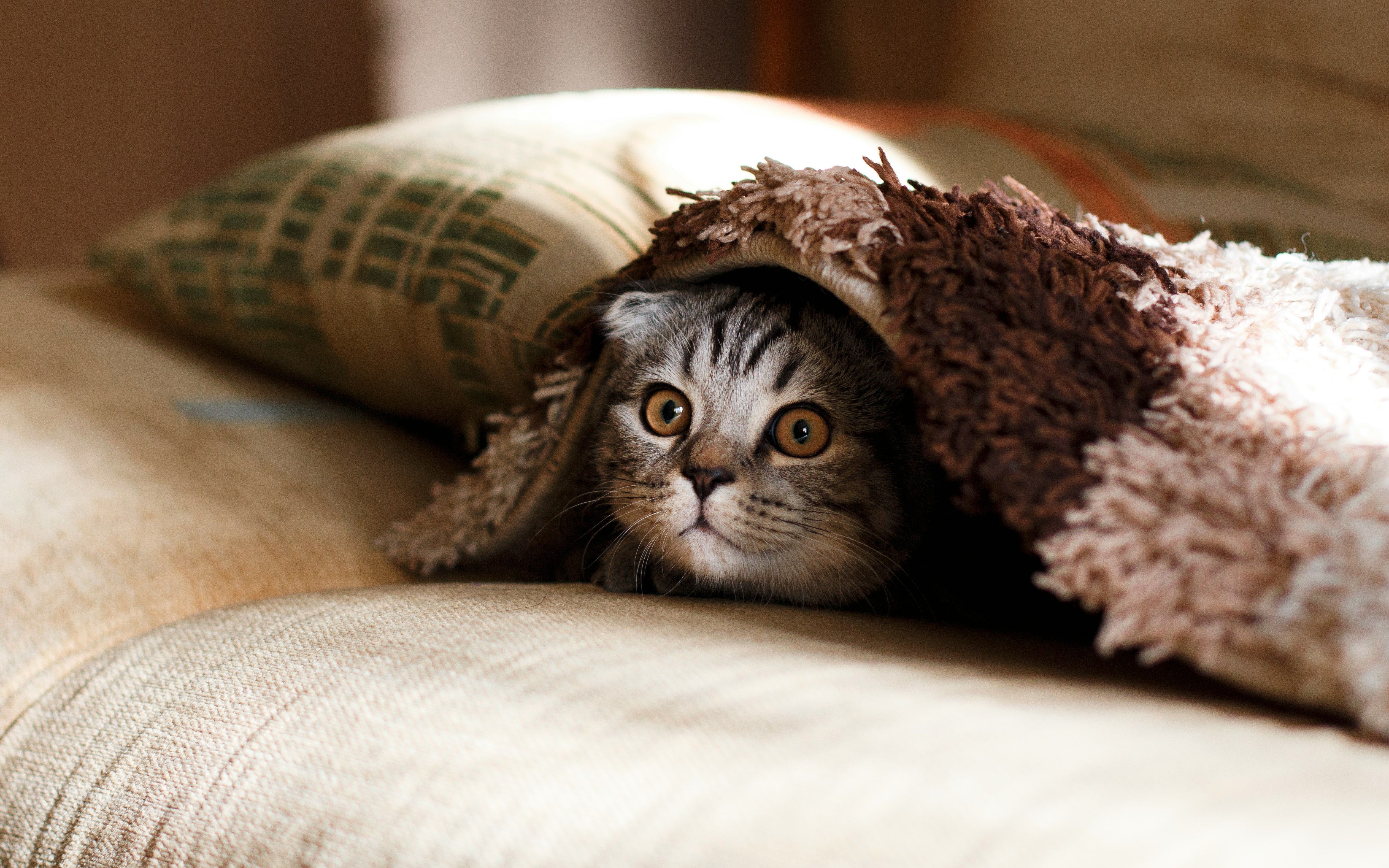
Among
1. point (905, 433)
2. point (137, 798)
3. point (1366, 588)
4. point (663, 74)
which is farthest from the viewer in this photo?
point (663, 74)

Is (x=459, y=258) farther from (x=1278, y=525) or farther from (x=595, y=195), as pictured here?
(x=1278, y=525)

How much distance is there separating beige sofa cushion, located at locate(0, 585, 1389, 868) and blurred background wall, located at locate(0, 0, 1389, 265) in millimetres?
1022

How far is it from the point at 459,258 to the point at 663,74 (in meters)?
1.56

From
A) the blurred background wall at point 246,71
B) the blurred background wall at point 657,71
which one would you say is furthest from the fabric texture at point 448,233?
the blurred background wall at point 246,71

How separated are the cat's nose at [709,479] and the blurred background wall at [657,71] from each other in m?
0.88

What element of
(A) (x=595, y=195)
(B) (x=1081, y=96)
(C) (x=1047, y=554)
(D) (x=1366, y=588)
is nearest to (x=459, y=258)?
(A) (x=595, y=195)

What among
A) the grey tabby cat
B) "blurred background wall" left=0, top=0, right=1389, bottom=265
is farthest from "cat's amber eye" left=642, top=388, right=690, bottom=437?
"blurred background wall" left=0, top=0, right=1389, bottom=265

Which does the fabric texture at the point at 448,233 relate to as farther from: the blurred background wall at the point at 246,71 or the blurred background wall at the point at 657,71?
the blurred background wall at the point at 246,71

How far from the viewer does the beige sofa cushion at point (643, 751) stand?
1.14 ft

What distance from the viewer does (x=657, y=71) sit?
2234 mm

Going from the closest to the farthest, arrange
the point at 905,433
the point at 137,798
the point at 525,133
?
the point at 137,798, the point at 905,433, the point at 525,133

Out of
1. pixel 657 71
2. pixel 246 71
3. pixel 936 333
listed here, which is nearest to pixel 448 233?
pixel 936 333

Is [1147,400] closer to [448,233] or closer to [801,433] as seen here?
[801,433]

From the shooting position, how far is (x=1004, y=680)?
0.47m
